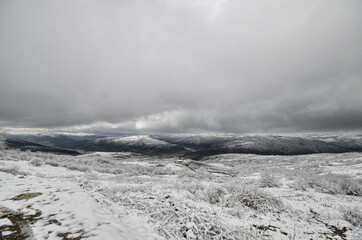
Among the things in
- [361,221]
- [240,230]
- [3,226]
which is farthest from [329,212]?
[3,226]

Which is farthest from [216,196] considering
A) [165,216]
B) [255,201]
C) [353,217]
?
[353,217]

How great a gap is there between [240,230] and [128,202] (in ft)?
17.8

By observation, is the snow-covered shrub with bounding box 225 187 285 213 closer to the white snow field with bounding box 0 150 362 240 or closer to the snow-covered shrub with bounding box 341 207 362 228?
the white snow field with bounding box 0 150 362 240

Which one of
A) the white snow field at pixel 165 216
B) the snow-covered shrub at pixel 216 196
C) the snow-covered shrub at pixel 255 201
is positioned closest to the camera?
the white snow field at pixel 165 216

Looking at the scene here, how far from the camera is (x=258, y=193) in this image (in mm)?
9094

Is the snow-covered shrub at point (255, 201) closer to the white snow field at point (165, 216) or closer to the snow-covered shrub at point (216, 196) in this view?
the white snow field at point (165, 216)

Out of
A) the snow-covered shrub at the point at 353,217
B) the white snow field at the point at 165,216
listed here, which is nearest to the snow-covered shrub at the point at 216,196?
the white snow field at the point at 165,216

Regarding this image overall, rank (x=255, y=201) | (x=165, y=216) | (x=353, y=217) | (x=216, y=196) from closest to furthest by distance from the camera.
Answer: (x=165, y=216) → (x=353, y=217) → (x=255, y=201) → (x=216, y=196)

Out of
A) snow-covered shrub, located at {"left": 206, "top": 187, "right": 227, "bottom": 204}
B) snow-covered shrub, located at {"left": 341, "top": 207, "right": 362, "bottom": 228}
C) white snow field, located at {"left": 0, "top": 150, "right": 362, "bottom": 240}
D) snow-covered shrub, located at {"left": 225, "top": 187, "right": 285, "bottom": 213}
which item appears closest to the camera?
white snow field, located at {"left": 0, "top": 150, "right": 362, "bottom": 240}

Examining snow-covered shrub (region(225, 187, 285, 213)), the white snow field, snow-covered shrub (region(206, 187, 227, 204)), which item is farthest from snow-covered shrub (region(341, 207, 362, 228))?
snow-covered shrub (region(206, 187, 227, 204))

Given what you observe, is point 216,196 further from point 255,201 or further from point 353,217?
point 353,217

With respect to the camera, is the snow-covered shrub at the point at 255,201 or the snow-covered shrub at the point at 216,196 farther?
the snow-covered shrub at the point at 216,196

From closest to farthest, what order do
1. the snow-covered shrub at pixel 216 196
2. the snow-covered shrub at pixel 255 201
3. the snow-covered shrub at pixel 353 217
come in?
the snow-covered shrub at pixel 353 217
the snow-covered shrub at pixel 255 201
the snow-covered shrub at pixel 216 196

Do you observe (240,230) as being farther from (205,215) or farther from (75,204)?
(75,204)
